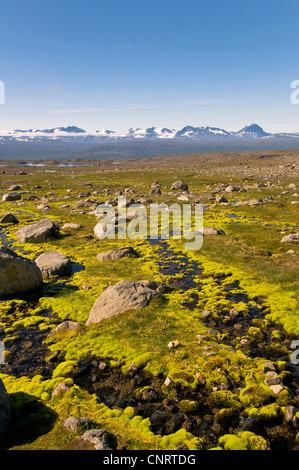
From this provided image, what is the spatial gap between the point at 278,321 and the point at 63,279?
62.6 ft

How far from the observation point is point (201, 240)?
117 feet

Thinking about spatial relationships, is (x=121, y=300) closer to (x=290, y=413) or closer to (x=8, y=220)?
(x=290, y=413)

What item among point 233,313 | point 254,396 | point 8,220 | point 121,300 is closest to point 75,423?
point 254,396

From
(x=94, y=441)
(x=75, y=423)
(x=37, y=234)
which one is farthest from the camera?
(x=37, y=234)

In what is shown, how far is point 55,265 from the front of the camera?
2742 centimetres

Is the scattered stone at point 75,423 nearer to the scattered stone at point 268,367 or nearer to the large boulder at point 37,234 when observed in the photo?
the scattered stone at point 268,367

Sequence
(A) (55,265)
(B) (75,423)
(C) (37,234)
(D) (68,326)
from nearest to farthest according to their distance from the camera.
A: (B) (75,423)
(D) (68,326)
(A) (55,265)
(C) (37,234)

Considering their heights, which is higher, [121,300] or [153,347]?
[121,300]

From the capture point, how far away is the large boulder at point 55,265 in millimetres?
27359

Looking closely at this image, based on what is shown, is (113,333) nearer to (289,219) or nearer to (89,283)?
(89,283)

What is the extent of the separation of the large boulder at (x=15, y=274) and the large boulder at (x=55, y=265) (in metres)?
3.01

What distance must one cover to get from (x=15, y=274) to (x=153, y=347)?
543 inches
